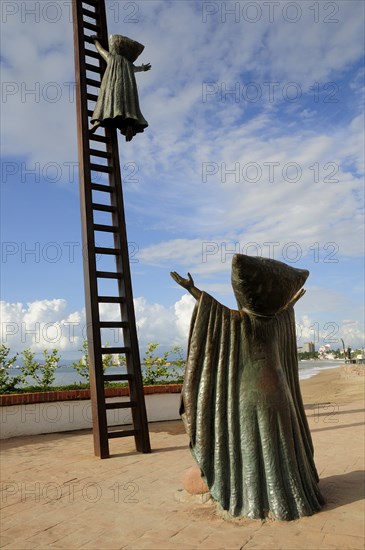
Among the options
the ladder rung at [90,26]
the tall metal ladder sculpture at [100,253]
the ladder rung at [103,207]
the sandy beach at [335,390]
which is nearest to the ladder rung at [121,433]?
the tall metal ladder sculpture at [100,253]

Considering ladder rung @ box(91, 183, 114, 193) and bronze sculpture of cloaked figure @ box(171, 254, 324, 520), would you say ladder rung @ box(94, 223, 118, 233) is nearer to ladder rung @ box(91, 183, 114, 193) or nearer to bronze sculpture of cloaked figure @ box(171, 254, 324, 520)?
ladder rung @ box(91, 183, 114, 193)

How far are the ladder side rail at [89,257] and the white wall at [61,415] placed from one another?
205 cm

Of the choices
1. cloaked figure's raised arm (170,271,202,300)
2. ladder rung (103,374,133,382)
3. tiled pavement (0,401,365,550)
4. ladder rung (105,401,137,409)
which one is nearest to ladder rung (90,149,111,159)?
ladder rung (103,374,133,382)

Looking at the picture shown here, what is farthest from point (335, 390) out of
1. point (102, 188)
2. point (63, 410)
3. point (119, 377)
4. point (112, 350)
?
point (102, 188)

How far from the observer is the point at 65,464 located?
5.86m

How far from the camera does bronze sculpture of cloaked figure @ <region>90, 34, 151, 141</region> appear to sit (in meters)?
6.68

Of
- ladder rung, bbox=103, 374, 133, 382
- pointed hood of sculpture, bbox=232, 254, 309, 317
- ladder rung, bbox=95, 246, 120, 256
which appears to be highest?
ladder rung, bbox=95, 246, 120, 256

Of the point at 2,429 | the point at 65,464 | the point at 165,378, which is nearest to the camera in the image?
the point at 65,464

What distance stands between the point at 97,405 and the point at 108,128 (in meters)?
3.94

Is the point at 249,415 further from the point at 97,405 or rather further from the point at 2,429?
the point at 2,429

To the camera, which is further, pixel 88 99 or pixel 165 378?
pixel 165 378

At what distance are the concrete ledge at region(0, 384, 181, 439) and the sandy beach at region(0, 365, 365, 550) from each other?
100 centimetres

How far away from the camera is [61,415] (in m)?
8.25

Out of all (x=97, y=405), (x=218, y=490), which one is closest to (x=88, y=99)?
(x=97, y=405)
